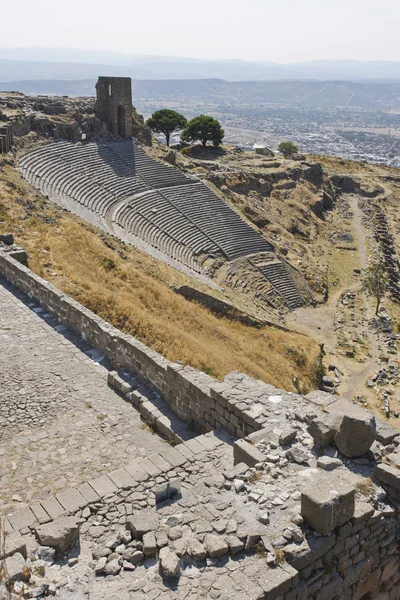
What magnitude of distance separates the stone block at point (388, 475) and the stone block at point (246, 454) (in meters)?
1.41

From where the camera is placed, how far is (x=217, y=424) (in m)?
8.41

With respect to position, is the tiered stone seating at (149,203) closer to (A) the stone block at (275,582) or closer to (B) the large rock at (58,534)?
(B) the large rock at (58,534)

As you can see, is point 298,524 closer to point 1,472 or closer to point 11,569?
point 11,569

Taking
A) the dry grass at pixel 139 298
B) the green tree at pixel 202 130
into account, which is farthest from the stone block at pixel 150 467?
the green tree at pixel 202 130

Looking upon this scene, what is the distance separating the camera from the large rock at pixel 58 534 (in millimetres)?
5844

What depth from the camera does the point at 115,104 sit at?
4353 cm

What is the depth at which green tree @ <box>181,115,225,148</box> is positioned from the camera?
57.5 metres

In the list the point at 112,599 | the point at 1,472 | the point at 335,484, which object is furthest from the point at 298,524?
the point at 1,472

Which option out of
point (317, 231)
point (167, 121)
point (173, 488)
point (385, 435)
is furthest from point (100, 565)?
point (167, 121)

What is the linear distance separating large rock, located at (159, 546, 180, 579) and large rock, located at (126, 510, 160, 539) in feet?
1.45

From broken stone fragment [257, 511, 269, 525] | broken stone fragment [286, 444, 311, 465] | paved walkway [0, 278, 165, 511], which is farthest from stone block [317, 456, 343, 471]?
paved walkway [0, 278, 165, 511]

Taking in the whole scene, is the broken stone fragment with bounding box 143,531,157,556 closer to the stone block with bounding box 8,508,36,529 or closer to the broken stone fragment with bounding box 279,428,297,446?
the stone block with bounding box 8,508,36,529

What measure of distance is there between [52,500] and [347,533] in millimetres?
3649

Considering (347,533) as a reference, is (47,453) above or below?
below
